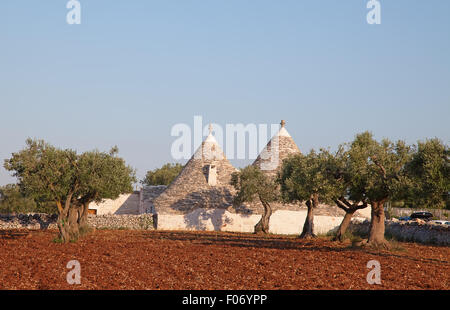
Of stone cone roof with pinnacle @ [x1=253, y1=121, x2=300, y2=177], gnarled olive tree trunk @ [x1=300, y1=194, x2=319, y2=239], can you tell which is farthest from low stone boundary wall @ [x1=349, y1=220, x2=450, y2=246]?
stone cone roof with pinnacle @ [x1=253, y1=121, x2=300, y2=177]

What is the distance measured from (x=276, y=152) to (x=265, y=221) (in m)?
8.44

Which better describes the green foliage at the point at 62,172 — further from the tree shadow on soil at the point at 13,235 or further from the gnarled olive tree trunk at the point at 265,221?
the gnarled olive tree trunk at the point at 265,221

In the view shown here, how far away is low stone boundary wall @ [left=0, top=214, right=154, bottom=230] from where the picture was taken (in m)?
46.7

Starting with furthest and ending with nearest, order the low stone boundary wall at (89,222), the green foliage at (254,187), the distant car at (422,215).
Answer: the distant car at (422,215), the green foliage at (254,187), the low stone boundary wall at (89,222)

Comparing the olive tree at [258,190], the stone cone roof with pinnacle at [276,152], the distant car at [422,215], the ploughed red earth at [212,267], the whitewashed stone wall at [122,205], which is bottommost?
the ploughed red earth at [212,267]

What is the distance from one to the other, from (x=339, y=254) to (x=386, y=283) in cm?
901

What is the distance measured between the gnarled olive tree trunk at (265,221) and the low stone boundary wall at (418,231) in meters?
7.08

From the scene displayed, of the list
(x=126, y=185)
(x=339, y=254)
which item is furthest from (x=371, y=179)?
(x=126, y=185)

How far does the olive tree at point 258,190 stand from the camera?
154ft

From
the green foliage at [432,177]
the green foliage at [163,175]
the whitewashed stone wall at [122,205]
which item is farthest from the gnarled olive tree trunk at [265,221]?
the green foliage at [163,175]

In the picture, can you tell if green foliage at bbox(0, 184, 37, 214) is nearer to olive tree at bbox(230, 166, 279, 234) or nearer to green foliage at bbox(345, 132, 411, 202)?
olive tree at bbox(230, 166, 279, 234)

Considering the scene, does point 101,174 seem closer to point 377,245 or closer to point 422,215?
point 377,245

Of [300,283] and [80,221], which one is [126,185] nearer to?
[80,221]
